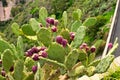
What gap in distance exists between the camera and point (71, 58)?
20.4 feet

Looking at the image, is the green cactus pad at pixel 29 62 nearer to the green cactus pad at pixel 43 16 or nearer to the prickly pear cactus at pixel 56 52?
the prickly pear cactus at pixel 56 52

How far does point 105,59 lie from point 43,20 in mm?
2072

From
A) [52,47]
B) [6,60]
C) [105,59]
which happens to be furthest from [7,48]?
[105,59]

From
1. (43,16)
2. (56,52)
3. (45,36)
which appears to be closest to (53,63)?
(56,52)

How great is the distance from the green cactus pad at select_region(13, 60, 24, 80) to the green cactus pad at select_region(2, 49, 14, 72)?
0.71 feet

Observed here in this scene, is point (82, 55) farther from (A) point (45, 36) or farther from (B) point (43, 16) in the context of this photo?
(B) point (43, 16)

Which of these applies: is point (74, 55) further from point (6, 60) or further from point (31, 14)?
point (31, 14)

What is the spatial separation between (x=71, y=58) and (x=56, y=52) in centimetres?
25

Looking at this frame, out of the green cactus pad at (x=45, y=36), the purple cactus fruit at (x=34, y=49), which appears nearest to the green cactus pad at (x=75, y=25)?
the green cactus pad at (x=45, y=36)

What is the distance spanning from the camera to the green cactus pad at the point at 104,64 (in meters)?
6.16

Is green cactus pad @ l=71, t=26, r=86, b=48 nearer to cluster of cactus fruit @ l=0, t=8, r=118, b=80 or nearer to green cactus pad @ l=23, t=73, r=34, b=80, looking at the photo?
cluster of cactus fruit @ l=0, t=8, r=118, b=80

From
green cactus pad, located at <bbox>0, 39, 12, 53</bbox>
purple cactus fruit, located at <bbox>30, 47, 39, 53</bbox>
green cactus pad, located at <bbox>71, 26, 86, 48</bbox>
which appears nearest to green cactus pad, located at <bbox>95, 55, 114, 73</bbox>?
green cactus pad, located at <bbox>71, 26, 86, 48</bbox>

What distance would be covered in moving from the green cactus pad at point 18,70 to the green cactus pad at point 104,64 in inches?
44.5

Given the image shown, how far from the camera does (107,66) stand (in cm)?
627
